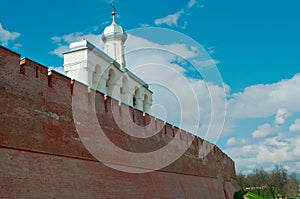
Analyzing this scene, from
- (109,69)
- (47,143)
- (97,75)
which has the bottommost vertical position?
(47,143)

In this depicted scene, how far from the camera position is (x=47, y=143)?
8.66 m

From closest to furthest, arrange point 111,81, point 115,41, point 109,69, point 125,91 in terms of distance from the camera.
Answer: point 109,69, point 111,81, point 125,91, point 115,41

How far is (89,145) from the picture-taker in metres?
10.3

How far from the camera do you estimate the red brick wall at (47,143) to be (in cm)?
761

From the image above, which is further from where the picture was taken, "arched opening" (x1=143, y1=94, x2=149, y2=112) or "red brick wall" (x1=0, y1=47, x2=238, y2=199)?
"arched opening" (x1=143, y1=94, x2=149, y2=112)

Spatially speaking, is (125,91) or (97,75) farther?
Answer: (125,91)

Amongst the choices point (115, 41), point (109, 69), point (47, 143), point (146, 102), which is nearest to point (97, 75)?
point (109, 69)

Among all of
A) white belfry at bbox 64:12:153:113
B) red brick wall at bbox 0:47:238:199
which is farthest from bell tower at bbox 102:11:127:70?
red brick wall at bbox 0:47:238:199

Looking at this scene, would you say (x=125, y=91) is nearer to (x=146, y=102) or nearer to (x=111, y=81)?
(x=111, y=81)

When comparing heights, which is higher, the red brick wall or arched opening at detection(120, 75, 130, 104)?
arched opening at detection(120, 75, 130, 104)

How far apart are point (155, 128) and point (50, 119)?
7099 millimetres

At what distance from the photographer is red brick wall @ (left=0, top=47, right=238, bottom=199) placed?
761cm

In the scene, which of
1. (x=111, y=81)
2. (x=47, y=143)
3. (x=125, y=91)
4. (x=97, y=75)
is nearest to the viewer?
(x=47, y=143)

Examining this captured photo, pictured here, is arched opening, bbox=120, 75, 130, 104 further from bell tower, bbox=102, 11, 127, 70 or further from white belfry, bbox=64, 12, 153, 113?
bell tower, bbox=102, 11, 127, 70
